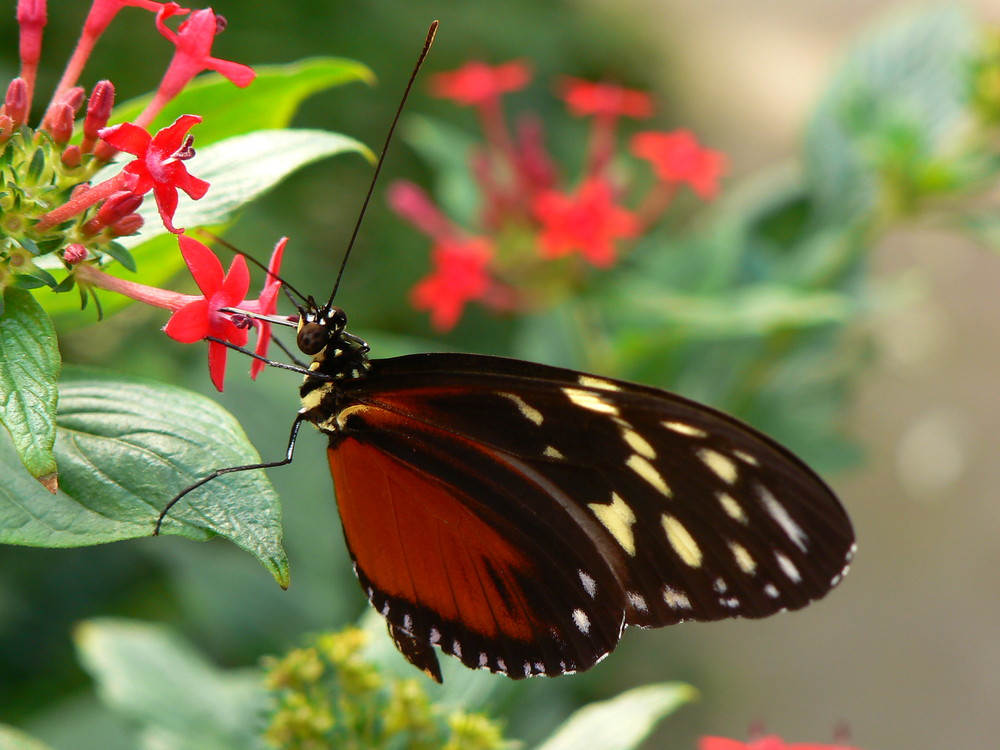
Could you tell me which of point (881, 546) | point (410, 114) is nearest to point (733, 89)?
point (410, 114)

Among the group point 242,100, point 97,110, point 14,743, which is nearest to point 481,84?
point 242,100

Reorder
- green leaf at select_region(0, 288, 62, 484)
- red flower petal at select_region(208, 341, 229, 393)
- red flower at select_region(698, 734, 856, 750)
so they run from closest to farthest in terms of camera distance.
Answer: green leaf at select_region(0, 288, 62, 484) < red flower petal at select_region(208, 341, 229, 393) < red flower at select_region(698, 734, 856, 750)

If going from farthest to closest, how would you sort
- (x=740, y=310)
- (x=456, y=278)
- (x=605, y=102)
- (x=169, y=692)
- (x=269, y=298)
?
1. (x=605, y=102)
2. (x=456, y=278)
3. (x=740, y=310)
4. (x=169, y=692)
5. (x=269, y=298)

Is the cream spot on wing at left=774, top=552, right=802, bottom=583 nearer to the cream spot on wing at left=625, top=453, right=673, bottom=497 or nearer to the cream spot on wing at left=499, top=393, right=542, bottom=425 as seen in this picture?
the cream spot on wing at left=625, top=453, right=673, bottom=497

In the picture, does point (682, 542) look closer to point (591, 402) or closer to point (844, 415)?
point (591, 402)

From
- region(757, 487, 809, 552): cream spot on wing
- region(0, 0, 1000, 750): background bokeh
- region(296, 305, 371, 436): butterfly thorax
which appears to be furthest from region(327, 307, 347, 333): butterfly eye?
region(0, 0, 1000, 750): background bokeh

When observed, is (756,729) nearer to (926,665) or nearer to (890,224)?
(890,224)
